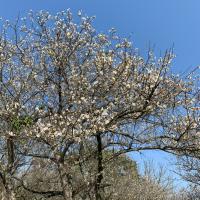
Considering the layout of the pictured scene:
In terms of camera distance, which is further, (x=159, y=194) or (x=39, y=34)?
(x=159, y=194)

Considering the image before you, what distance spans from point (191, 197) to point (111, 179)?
14.7 m

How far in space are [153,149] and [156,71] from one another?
2103 millimetres

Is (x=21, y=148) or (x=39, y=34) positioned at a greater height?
(x=39, y=34)

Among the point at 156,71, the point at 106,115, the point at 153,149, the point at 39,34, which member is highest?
the point at 39,34

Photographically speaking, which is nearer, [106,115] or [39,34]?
[106,115]

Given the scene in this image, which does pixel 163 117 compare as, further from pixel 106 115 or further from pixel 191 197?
pixel 191 197

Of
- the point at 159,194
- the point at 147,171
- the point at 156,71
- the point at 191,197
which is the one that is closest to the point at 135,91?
the point at 156,71

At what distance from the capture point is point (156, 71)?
37.9 feet

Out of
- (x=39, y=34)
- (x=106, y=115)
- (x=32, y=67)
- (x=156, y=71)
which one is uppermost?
(x=39, y=34)

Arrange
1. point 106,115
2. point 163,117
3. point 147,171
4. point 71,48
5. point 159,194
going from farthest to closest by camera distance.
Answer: point 147,171 → point 159,194 → point 71,48 → point 163,117 → point 106,115

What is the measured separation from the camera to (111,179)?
1449 centimetres

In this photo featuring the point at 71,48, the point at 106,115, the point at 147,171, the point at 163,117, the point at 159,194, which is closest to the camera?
the point at 106,115

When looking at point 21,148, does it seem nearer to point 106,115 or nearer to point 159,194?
point 106,115

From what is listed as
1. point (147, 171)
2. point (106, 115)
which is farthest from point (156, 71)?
point (147, 171)
